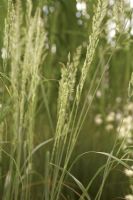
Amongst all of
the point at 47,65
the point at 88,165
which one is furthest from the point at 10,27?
the point at 47,65

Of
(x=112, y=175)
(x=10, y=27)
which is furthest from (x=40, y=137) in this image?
(x=10, y=27)

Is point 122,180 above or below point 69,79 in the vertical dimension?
below

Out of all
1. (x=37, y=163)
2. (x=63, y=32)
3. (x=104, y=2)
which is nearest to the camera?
(x=104, y=2)

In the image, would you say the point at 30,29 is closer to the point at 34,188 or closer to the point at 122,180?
the point at 34,188

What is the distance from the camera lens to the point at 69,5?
9.80 feet

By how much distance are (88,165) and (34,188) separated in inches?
12.2

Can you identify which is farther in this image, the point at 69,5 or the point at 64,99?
the point at 69,5

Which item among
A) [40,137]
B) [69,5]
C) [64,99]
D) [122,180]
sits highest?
[69,5]

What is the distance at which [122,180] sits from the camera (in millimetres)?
2113

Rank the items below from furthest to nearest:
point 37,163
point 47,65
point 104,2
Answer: point 47,65
point 37,163
point 104,2

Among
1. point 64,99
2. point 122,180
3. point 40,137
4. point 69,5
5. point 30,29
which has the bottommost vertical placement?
point 122,180

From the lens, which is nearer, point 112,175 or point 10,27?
point 10,27

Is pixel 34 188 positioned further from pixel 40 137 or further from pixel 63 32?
pixel 63 32

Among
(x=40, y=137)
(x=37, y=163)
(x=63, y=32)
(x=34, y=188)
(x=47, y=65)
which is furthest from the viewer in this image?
(x=63, y=32)
